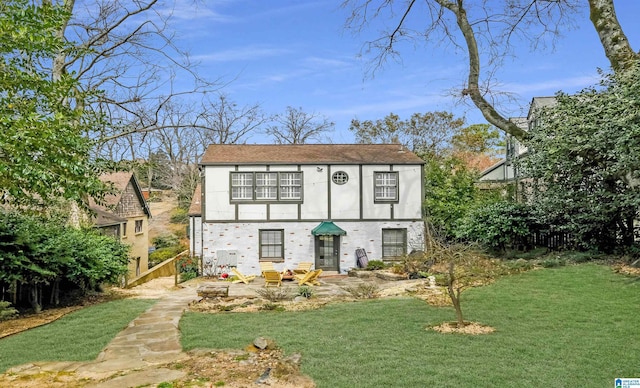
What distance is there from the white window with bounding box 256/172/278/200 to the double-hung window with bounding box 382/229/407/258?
5.43 m

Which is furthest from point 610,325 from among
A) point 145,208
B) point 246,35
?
point 145,208

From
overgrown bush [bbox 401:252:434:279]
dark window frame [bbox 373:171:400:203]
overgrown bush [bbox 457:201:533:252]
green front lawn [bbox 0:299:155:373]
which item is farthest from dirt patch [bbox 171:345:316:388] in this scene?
dark window frame [bbox 373:171:400:203]

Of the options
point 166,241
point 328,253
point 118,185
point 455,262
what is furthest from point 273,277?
point 166,241

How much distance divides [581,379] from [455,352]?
1.65m

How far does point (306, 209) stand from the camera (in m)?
21.7

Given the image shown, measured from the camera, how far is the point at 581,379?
Answer: 570 centimetres

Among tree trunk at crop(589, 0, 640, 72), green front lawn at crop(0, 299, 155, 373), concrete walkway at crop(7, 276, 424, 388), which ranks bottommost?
green front lawn at crop(0, 299, 155, 373)

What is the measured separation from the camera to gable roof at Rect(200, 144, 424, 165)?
850 inches

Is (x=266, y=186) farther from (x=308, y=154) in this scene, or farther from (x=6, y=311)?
(x=6, y=311)

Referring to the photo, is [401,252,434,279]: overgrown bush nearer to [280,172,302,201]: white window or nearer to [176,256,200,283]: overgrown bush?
[280,172,302,201]: white window

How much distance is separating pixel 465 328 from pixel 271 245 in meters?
14.1

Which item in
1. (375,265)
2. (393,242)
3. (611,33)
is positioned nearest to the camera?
(611,33)

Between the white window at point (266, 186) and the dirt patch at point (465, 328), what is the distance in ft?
45.4

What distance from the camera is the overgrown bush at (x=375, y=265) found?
2056 cm
